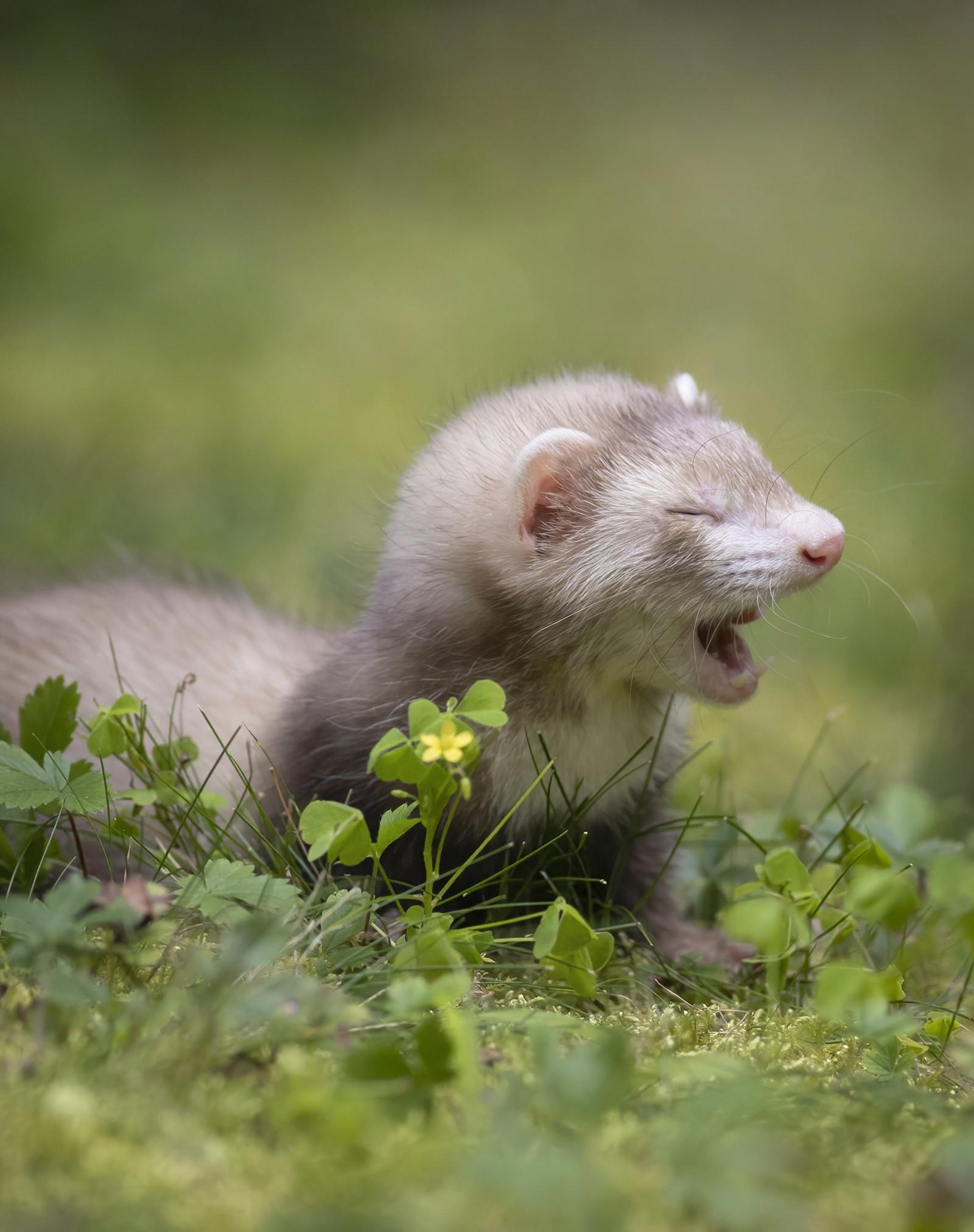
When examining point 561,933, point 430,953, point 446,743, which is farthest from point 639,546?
point 430,953

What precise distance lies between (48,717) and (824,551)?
132 centimetres

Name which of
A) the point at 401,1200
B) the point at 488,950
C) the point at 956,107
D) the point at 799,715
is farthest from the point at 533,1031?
the point at 956,107

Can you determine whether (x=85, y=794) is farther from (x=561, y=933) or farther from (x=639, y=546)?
(x=639, y=546)

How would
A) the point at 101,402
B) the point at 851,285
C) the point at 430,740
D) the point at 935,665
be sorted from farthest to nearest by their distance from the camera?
the point at 851,285
the point at 101,402
the point at 935,665
the point at 430,740

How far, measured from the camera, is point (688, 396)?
2.42m

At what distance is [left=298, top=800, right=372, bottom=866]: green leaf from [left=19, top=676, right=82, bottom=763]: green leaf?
21.2 inches

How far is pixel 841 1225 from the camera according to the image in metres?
1.12

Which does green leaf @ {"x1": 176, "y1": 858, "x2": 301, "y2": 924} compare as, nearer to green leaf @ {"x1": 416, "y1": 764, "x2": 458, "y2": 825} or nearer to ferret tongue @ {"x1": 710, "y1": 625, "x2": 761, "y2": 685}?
green leaf @ {"x1": 416, "y1": 764, "x2": 458, "y2": 825}

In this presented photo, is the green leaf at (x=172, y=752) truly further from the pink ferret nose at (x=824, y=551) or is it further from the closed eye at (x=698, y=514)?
the pink ferret nose at (x=824, y=551)

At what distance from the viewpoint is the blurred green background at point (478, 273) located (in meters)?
4.29

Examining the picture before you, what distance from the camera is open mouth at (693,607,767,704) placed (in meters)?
2.07

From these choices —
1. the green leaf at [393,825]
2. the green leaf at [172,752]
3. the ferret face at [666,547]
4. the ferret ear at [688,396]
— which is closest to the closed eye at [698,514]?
the ferret face at [666,547]

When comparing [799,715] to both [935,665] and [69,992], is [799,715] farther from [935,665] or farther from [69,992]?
[69,992]

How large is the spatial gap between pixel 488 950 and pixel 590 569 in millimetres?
667
